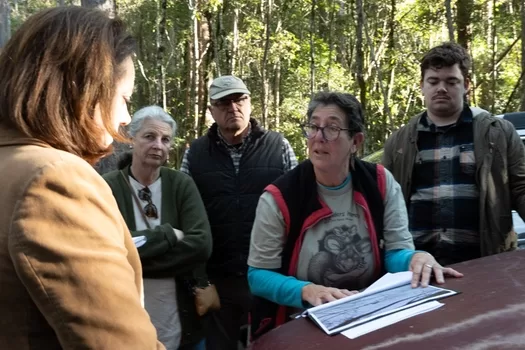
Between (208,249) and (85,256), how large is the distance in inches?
78.9

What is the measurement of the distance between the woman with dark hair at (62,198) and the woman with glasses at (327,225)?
3.76ft

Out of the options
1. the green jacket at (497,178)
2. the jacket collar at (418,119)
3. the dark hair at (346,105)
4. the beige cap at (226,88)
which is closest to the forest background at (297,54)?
the beige cap at (226,88)

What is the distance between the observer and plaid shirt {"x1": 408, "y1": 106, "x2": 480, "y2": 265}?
332cm

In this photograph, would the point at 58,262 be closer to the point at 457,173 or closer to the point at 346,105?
the point at 346,105

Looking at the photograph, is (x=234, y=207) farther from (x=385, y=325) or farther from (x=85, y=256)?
(x=85, y=256)

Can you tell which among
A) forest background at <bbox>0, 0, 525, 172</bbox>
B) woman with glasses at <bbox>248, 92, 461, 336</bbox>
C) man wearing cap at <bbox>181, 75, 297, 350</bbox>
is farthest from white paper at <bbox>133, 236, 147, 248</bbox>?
forest background at <bbox>0, 0, 525, 172</bbox>

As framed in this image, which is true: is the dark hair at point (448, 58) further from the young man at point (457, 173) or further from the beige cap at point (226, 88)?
the beige cap at point (226, 88)

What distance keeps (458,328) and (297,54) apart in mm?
22369

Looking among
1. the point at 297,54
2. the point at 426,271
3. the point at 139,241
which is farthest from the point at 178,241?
the point at 297,54

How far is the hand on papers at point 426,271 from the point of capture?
2.15 metres

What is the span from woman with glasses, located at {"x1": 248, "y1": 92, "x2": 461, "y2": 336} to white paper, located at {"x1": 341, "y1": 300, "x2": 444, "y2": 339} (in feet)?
1.79

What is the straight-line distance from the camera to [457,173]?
11.0 ft

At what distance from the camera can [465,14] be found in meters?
12.0

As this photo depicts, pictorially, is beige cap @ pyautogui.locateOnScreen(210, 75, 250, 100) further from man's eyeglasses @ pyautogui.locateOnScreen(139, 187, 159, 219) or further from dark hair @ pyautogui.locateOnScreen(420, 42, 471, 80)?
dark hair @ pyautogui.locateOnScreen(420, 42, 471, 80)
